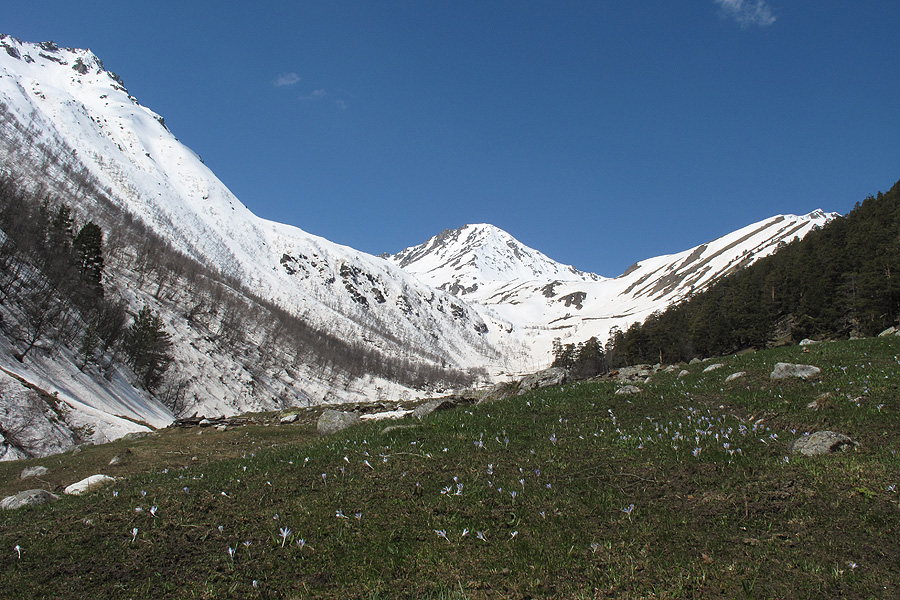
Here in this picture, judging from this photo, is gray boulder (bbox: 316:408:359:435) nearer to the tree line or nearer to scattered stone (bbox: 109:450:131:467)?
scattered stone (bbox: 109:450:131:467)

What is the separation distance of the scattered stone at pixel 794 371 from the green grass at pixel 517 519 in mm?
1604

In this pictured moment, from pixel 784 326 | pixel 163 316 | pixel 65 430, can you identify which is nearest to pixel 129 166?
pixel 163 316

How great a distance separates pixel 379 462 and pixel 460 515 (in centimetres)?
235

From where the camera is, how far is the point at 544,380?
21594mm

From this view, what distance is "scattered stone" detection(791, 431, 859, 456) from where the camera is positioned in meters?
8.02

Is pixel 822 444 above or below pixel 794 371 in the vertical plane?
below

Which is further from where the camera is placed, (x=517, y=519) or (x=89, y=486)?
(x=89, y=486)

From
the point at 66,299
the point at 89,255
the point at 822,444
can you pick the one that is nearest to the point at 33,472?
the point at 822,444

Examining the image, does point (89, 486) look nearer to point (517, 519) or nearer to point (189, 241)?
point (517, 519)

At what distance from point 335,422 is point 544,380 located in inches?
400

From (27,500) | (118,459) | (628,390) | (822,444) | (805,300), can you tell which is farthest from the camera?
(805,300)

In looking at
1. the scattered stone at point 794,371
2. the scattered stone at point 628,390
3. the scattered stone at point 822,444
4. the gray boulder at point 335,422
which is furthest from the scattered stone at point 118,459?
the scattered stone at point 794,371

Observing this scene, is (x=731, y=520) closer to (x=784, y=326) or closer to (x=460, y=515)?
(x=460, y=515)

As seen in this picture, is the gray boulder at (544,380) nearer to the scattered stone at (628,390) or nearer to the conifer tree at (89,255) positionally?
the scattered stone at (628,390)
